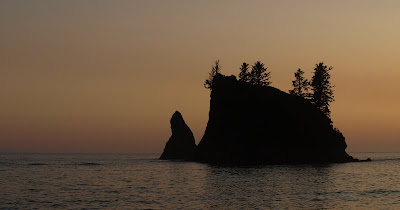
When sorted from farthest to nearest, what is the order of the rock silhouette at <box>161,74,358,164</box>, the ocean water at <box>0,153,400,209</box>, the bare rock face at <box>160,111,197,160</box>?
the bare rock face at <box>160,111,197,160</box> < the rock silhouette at <box>161,74,358,164</box> < the ocean water at <box>0,153,400,209</box>

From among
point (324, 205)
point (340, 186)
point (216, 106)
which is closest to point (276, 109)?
point (216, 106)

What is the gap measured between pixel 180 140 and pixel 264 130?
2139 inches

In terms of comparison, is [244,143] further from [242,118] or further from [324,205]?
[324,205]

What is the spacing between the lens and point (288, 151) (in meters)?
111

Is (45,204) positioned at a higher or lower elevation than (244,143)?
lower

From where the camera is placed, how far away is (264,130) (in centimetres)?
11062

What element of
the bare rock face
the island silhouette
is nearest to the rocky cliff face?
the island silhouette

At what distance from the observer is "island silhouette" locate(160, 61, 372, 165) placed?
110m

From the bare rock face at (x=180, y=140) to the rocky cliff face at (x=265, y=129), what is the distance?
1482 inches

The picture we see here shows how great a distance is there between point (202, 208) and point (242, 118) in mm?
72169

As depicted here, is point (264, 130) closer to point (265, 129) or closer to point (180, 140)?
point (265, 129)

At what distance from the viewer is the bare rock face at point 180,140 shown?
514ft

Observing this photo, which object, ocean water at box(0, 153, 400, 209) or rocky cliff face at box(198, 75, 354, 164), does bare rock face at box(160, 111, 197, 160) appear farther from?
ocean water at box(0, 153, 400, 209)

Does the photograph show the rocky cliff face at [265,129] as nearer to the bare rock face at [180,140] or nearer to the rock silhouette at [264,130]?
the rock silhouette at [264,130]
